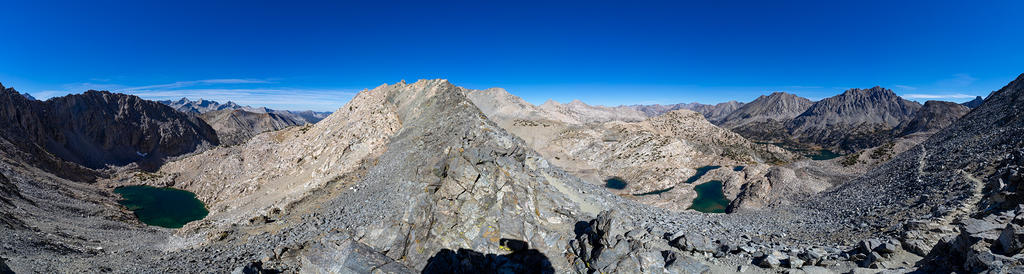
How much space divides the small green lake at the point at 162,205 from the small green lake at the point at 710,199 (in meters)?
89.1

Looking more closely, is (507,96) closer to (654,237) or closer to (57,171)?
(57,171)

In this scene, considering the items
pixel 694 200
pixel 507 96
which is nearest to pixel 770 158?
pixel 694 200

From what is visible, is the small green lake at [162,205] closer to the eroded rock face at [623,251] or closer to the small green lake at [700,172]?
the eroded rock face at [623,251]

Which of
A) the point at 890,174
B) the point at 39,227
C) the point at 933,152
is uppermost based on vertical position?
the point at 933,152

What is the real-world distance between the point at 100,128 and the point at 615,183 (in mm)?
159009

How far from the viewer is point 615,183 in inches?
3408

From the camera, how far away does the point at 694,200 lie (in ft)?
233

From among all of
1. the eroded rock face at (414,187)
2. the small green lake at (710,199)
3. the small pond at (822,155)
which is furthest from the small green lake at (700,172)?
the small pond at (822,155)

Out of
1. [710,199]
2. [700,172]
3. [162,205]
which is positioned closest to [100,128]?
[162,205]

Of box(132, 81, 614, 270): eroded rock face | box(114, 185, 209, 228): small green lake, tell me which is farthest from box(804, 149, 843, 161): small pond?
box(114, 185, 209, 228): small green lake

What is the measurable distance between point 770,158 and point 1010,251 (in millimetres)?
116986

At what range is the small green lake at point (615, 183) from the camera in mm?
84438

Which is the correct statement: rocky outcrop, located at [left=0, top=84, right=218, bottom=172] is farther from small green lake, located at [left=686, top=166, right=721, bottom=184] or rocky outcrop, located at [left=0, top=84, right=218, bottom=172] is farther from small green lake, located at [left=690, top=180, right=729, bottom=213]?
small green lake, located at [left=686, top=166, right=721, bottom=184]

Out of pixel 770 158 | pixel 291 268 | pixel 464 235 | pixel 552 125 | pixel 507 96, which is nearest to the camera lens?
pixel 291 268
